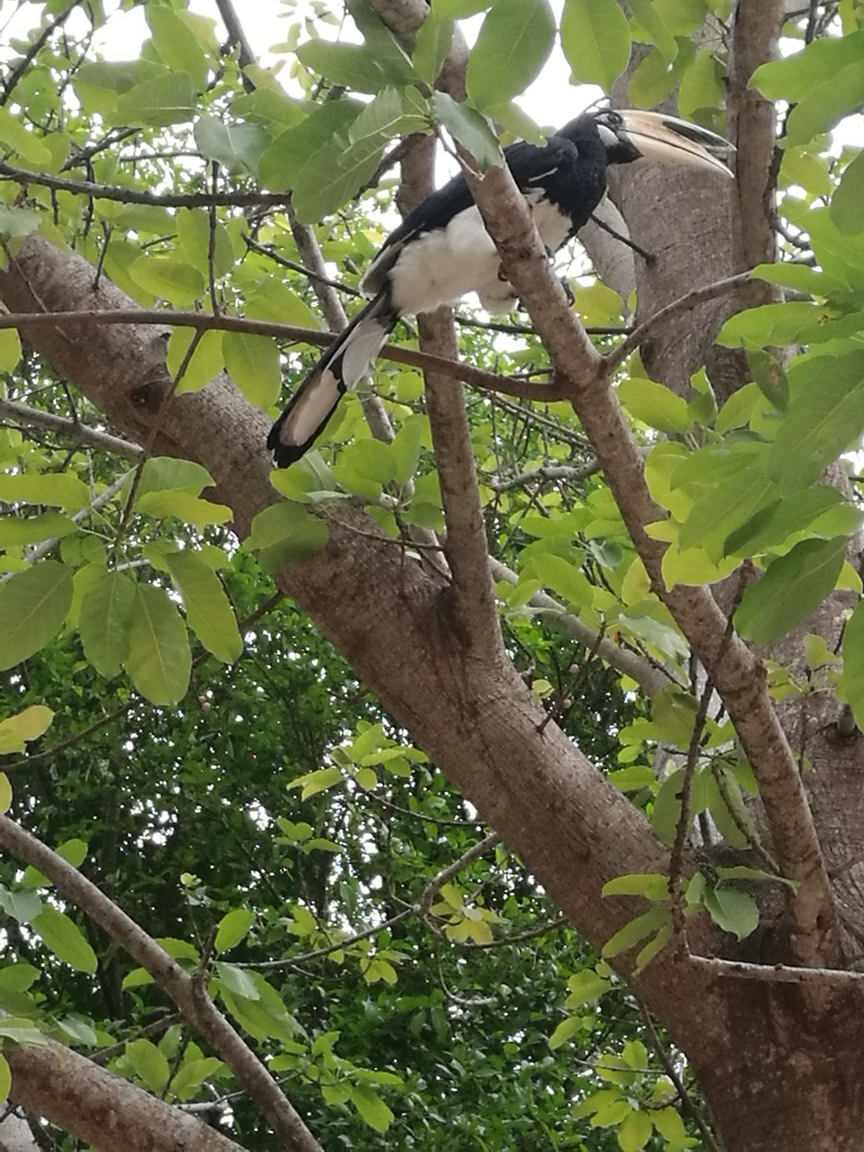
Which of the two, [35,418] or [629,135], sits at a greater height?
[629,135]

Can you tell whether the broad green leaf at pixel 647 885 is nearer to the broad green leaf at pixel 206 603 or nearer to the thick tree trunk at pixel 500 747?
the thick tree trunk at pixel 500 747

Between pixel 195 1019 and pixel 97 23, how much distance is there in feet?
4.35

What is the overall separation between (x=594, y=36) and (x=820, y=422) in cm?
26

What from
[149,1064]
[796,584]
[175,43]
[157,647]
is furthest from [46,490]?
[149,1064]

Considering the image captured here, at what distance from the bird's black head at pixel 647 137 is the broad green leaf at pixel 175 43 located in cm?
93

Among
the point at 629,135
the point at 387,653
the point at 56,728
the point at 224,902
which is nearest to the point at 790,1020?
the point at 387,653

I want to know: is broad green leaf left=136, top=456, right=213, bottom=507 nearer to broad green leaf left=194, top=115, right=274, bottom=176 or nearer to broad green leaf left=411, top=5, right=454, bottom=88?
broad green leaf left=194, top=115, right=274, bottom=176

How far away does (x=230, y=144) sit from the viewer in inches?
33.7

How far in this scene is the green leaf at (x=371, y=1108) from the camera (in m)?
1.71

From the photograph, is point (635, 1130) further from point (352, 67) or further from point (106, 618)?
point (352, 67)

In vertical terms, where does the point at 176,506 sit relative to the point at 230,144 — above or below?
below

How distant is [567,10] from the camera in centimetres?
66

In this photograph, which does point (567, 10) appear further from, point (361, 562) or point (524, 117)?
point (361, 562)

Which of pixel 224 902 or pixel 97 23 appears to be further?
pixel 224 902
